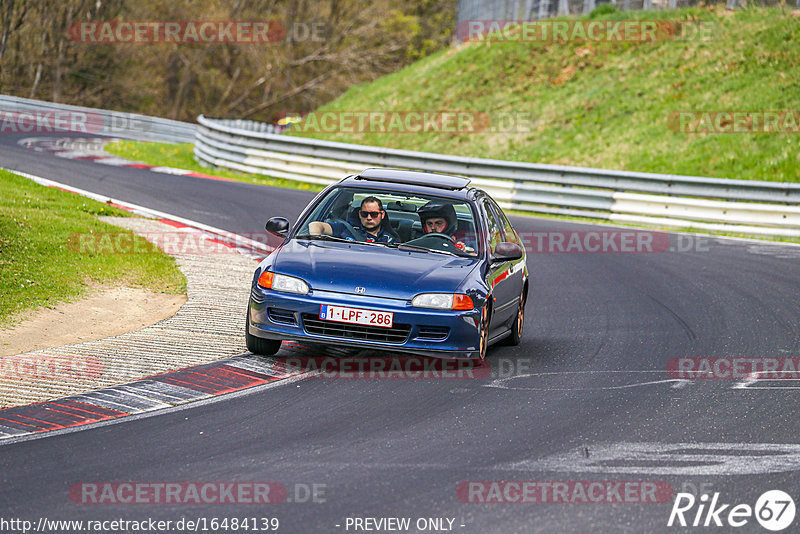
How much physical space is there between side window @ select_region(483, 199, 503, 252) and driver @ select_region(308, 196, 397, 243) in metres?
0.89

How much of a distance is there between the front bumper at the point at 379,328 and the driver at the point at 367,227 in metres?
1.21

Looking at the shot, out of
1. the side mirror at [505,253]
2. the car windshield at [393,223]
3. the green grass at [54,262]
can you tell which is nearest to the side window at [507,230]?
the car windshield at [393,223]

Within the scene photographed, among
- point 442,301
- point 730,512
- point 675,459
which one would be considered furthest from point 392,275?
point 730,512

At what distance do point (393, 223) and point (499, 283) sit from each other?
3.71 feet

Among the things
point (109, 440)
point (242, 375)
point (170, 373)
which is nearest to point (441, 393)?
point (242, 375)

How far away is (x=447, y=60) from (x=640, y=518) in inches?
1378

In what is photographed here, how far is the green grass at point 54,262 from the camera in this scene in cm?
1013

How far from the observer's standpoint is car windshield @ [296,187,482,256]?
30.2 ft

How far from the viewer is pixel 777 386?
8375 mm

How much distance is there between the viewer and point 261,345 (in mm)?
8531

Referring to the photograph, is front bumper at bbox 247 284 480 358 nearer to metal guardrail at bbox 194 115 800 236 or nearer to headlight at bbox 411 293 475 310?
headlight at bbox 411 293 475 310

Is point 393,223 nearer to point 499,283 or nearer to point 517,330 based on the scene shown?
point 499,283

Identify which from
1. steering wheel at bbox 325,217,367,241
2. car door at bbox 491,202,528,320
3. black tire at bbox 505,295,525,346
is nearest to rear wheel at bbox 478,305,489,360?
car door at bbox 491,202,528,320

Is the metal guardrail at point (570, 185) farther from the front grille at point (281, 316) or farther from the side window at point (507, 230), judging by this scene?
the front grille at point (281, 316)
